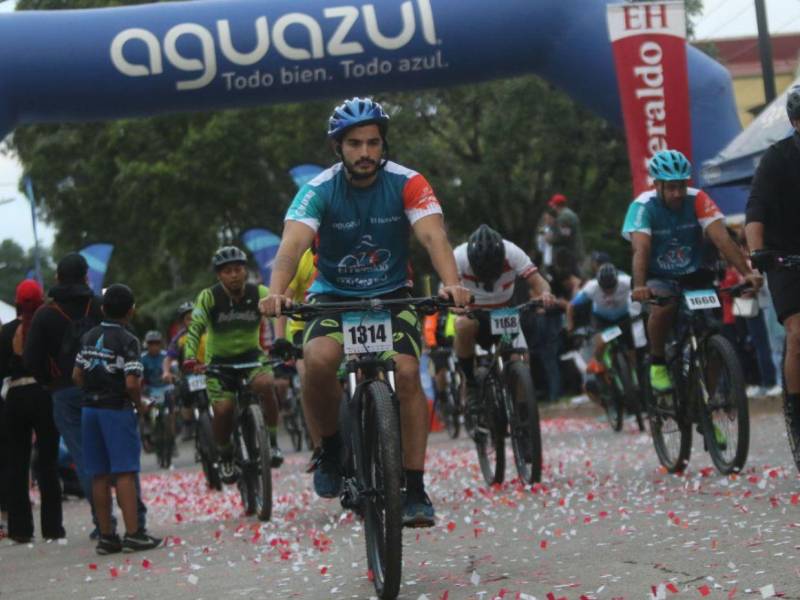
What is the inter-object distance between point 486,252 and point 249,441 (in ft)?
6.89

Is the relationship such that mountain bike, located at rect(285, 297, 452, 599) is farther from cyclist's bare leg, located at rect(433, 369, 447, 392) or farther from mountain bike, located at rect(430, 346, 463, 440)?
cyclist's bare leg, located at rect(433, 369, 447, 392)

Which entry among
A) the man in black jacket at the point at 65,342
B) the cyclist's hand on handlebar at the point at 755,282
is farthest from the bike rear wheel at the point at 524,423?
the man in black jacket at the point at 65,342

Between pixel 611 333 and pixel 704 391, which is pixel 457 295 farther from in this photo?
pixel 611 333

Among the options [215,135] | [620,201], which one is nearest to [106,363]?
[215,135]

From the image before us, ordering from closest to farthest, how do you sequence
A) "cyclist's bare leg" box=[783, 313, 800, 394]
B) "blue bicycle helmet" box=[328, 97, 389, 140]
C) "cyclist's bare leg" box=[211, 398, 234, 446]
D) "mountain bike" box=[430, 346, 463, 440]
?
"blue bicycle helmet" box=[328, 97, 389, 140] < "cyclist's bare leg" box=[783, 313, 800, 394] < "cyclist's bare leg" box=[211, 398, 234, 446] < "mountain bike" box=[430, 346, 463, 440]

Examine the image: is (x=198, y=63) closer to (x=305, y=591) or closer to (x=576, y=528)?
(x=576, y=528)

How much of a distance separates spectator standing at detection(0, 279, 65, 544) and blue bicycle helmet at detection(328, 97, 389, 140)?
5130 mm

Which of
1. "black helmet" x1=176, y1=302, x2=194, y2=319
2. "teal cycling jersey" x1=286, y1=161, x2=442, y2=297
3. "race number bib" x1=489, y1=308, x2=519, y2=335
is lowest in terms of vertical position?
"race number bib" x1=489, y1=308, x2=519, y2=335

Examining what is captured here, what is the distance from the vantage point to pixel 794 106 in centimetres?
811

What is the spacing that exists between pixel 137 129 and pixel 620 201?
11996 mm

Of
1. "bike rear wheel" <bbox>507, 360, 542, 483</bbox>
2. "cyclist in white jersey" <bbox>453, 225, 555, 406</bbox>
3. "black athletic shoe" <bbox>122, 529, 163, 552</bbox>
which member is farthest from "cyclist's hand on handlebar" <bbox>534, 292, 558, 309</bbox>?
"black athletic shoe" <bbox>122, 529, 163, 552</bbox>

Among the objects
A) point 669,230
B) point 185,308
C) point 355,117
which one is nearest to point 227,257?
point 669,230

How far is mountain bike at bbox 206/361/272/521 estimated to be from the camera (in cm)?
1082

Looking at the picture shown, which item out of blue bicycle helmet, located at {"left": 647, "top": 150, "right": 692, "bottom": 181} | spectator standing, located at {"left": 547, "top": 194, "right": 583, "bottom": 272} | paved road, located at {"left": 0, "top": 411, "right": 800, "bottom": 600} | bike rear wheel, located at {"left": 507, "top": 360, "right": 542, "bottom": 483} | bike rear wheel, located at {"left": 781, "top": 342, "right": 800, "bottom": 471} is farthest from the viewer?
spectator standing, located at {"left": 547, "top": 194, "right": 583, "bottom": 272}
